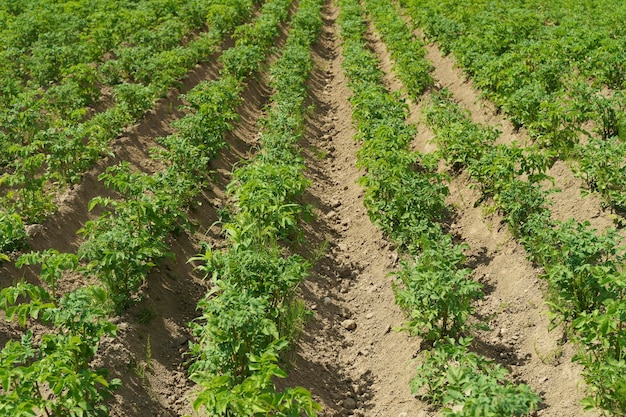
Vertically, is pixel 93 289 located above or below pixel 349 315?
above

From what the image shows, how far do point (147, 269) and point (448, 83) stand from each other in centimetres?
952

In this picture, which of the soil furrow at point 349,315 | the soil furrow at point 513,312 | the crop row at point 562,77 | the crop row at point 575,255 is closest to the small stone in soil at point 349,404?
the soil furrow at point 349,315

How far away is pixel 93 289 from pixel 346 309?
3.26m

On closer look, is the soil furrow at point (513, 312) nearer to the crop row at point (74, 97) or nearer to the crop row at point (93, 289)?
the crop row at point (93, 289)

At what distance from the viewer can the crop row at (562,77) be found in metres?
7.98

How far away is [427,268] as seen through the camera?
651 cm

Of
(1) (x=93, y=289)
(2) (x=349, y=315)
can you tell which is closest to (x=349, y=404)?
(2) (x=349, y=315)

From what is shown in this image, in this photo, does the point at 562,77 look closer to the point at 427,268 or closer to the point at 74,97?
the point at 427,268

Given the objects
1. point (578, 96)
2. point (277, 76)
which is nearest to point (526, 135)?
point (578, 96)

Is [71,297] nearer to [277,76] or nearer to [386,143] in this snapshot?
[386,143]

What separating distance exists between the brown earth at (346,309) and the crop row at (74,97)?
0.43 meters

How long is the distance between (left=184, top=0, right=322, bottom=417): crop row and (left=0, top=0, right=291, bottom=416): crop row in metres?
0.83

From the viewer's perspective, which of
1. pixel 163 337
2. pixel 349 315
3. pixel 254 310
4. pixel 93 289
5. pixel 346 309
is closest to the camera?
pixel 254 310

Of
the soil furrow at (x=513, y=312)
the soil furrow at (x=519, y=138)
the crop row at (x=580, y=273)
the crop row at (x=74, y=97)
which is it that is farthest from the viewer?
the crop row at (x=74, y=97)
